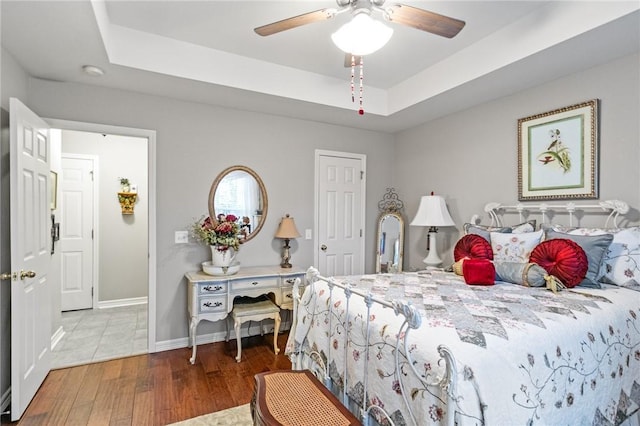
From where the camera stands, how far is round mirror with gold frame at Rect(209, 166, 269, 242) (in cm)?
351

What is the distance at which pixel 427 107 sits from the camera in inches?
137

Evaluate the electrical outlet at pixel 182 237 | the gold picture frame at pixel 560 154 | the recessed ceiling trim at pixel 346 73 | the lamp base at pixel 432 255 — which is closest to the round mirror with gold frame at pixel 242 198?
the electrical outlet at pixel 182 237

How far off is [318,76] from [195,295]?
2412 mm

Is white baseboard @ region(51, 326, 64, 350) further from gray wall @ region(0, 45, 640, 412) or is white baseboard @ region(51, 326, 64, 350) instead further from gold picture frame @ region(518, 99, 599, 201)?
gold picture frame @ region(518, 99, 599, 201)

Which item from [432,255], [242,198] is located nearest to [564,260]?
[432,255]

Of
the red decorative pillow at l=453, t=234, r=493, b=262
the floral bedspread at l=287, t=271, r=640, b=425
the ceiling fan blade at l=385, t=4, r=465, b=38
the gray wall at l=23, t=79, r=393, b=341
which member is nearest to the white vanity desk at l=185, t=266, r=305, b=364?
the gray wall at l=23, t=79, r=393, b=341

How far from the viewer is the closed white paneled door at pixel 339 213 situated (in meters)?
4.09

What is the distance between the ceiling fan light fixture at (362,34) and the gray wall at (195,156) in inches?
77.7

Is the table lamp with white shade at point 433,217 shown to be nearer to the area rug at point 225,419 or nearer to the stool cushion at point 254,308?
the stool cushion at point 254,308

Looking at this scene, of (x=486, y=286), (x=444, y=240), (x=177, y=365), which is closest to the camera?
(x=486, y=286)

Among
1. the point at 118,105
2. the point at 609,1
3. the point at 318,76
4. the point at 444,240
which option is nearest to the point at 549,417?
the point at 609,1

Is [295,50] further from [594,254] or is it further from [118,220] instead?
[118,220]

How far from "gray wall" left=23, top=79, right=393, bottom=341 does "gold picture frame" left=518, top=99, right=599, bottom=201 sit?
80.9 inches

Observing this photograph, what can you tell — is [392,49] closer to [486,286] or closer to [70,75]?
[486,286]
